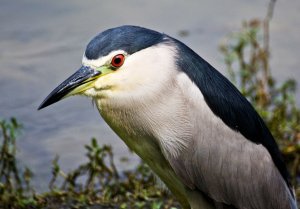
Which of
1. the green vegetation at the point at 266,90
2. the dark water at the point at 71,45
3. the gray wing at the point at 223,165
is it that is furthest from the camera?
the dark water at the point at 71,45

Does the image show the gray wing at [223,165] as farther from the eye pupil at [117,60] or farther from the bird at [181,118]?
the eye pupil at [117,60]

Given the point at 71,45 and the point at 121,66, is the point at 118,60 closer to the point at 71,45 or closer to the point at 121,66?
the point at 121,66

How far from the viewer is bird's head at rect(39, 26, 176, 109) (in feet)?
17.3

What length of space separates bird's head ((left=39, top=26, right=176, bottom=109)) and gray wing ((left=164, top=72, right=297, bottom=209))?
168mm

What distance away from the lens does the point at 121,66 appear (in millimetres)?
5297

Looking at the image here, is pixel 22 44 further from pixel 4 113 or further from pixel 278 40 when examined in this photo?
pixel 278 40

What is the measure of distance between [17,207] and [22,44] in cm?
245

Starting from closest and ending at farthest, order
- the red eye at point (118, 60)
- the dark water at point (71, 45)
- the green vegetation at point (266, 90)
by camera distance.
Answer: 1. the red eye at point (118, 60)
2. the green vegetation at point (266, 90)
3. the dark water at point (71, 45)

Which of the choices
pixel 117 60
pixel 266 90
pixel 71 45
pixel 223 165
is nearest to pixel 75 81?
pixel 117 60

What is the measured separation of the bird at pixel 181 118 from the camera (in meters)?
5.32

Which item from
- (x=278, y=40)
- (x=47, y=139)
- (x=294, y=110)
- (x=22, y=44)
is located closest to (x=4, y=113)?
(x=47, y=139)

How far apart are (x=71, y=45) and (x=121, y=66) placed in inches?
134

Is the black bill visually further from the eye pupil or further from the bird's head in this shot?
the eye pupil

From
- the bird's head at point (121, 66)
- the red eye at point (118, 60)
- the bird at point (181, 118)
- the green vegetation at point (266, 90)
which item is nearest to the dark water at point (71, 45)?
the green vegetation at point (266, 90)
